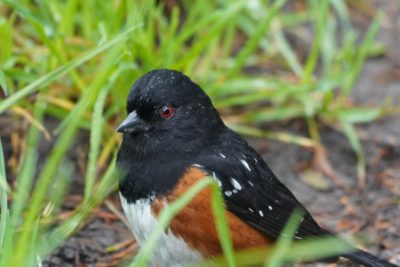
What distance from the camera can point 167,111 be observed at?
3.15 m

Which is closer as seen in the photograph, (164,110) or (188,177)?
(188,177)

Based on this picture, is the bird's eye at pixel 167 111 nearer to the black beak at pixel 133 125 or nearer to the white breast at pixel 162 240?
the black beak at pixel 133 125

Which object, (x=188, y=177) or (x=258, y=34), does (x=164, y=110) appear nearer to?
(x=188, y=177)

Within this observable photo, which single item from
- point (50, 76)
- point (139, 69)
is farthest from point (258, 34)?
point (50, 76)

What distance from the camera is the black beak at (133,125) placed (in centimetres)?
309

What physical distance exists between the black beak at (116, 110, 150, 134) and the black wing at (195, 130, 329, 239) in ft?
0.73

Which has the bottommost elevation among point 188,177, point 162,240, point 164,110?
point 162,240

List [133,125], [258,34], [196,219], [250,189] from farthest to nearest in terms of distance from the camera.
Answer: [258,34] < [250,189] < [133,125] < [196,219]

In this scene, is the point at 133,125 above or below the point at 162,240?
above

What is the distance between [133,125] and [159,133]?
0.33 ft

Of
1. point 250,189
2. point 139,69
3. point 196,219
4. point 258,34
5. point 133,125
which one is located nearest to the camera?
point 196,219

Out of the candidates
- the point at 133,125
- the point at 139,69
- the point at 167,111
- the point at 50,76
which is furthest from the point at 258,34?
the point at 50,76

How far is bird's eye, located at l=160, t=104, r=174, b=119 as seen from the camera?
315 centimetres

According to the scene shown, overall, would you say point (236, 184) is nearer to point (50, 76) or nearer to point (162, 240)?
point (162, 240)
